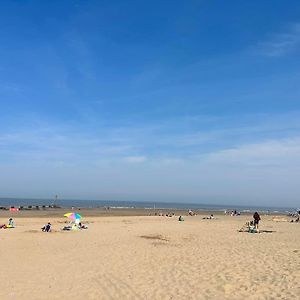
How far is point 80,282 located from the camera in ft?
42.7

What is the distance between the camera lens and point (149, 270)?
14812mm

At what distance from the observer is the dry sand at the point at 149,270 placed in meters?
11.7

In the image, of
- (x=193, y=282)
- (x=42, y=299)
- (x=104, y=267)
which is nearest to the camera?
(x=42, y=299)

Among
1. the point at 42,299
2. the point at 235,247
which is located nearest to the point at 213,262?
the point at 235,247

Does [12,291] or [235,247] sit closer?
[12,291]

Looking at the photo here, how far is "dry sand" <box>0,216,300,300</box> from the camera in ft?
38.5

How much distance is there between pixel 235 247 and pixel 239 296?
9.75 meters

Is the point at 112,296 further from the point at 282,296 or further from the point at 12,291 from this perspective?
the point at 282,296

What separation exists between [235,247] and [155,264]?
636 centimetres

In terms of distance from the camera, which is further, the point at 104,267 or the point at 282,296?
the point at 104,267

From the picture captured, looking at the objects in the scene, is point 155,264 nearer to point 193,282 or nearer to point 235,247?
point 193,282

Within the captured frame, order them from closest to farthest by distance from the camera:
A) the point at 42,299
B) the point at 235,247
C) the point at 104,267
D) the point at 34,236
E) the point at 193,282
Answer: the point at 42,299 < the point at 193,282 < the point at 104,267 < the point at 235,247 < the point at 34,236

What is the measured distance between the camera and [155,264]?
1591 cm

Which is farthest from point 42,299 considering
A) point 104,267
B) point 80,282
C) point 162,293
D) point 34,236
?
point 34,236
